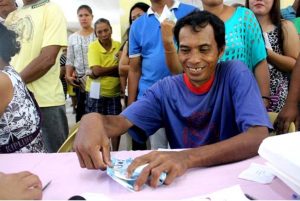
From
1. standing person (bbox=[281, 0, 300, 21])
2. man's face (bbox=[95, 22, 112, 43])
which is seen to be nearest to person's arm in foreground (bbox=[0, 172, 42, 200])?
standing person (bbox=[281, 0, 300, 21])

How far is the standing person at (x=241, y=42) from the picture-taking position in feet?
6.04

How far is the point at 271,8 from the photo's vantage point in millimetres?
2207

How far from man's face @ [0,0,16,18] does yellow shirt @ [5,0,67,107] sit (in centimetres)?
14

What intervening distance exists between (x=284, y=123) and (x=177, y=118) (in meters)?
0.54

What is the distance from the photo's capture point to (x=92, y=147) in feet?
3.59

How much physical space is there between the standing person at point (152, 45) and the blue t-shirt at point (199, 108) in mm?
626

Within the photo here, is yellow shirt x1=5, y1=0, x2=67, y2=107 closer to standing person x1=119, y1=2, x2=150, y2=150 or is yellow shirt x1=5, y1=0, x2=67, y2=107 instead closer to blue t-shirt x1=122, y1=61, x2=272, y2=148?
standing person x1=119, y1=2, x2=150, y2=150

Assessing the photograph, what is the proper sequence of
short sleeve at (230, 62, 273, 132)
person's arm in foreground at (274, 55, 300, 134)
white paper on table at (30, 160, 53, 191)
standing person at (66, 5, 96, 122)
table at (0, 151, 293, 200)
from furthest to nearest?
1. standing person at (66, 5, 96, 122)
2. person's arm in foreground at (274, 55, 300, 134)
3. short sleeve at (230, 62, 273, 132)
4. white paper on table at (30, 160, 53, 191)
5. table at (0, 151, 293, 200)

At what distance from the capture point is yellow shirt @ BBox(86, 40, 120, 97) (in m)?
3.42

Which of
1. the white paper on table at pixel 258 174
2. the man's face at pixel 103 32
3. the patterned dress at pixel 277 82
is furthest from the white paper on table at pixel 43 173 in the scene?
the man's face at pixel 103 32

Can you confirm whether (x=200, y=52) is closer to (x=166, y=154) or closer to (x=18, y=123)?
(x=166, y=154)

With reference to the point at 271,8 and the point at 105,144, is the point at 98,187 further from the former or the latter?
the point at 271,8

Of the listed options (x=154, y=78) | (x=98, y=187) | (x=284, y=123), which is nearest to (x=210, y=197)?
(x=98, y=187)

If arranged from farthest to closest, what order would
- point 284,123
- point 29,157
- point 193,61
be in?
point 284,123, point 193,61, point 29,157
